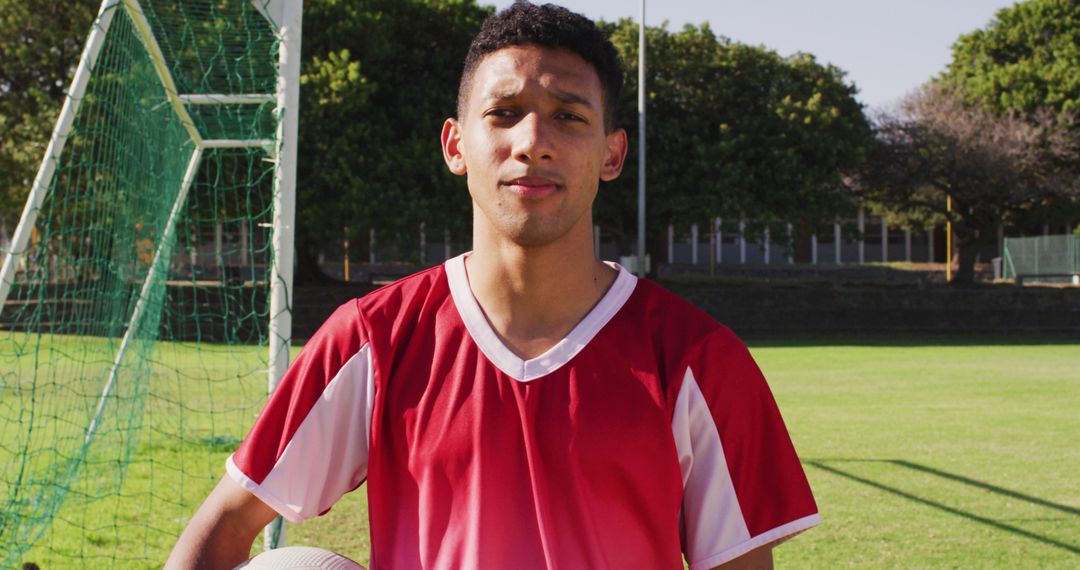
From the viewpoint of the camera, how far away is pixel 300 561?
202 centimetres

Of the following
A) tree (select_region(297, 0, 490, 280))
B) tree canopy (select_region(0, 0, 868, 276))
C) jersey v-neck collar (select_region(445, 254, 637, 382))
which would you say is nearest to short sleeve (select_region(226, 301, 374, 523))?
jersey v-neck collar (select_region(445, 254, 637, 382))

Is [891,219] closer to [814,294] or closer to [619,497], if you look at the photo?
[814,294]

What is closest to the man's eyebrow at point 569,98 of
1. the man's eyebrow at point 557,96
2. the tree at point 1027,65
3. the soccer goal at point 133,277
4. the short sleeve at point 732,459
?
the man's eyebrow at point 557,96

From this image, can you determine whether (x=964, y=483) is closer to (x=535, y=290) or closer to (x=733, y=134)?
(x=535, y=290)

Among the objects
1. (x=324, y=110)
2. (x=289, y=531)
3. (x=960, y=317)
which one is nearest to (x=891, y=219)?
(x=960, y=317)

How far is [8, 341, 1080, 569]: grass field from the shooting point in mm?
5555

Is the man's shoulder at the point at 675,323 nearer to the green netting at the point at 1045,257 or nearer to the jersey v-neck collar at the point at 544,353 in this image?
the jersey v-neck collar at the point at 544,353

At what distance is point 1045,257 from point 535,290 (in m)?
33.0

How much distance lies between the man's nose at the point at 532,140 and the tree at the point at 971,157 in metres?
27.5

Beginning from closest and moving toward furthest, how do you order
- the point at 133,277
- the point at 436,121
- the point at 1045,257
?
the point at 133,277, the point at 436,121, the point at 1045,257

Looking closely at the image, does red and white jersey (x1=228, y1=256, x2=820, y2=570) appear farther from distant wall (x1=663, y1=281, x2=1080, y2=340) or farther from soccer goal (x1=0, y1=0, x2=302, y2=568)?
distant wall (x1=663, y1=281, x2=1080, y2=340)

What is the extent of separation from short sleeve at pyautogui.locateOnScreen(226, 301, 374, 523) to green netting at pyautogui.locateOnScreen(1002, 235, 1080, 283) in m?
A: 31.9

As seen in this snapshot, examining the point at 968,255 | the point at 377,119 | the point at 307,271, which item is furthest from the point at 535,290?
the point at 968,255

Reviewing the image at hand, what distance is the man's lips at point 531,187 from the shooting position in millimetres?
1901
